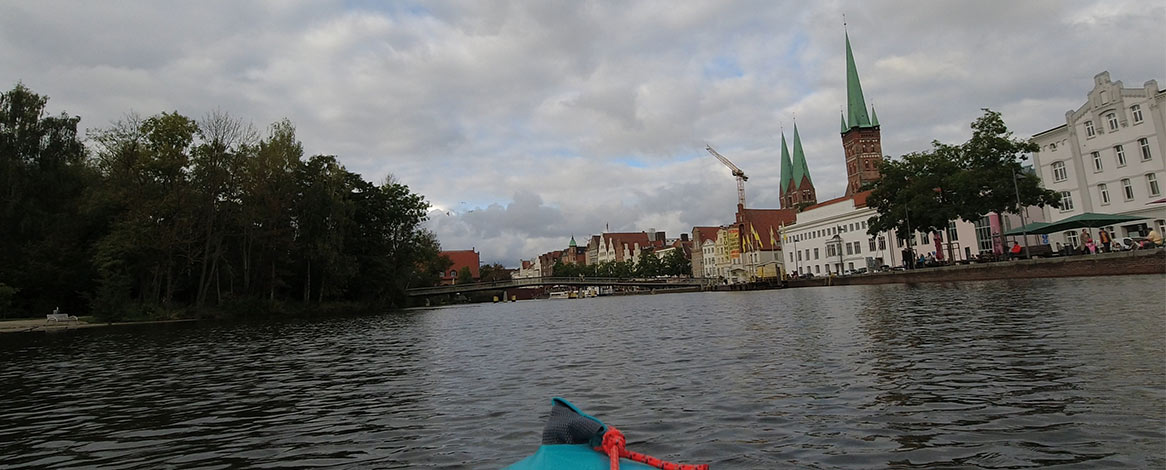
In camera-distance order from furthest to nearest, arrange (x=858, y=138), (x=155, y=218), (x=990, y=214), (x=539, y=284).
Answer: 1. (x=858, y=138)
2. (x=539, y=284)
3. (x=990, y=214)
4. (x=155, y=218)

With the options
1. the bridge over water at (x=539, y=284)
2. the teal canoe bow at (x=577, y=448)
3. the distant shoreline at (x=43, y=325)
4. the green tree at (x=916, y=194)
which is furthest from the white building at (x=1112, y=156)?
the distant shoreline at (x=43, y=325)

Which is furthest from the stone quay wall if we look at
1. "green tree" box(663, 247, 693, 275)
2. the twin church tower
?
"green tree" box(663, 247, 693, 275)

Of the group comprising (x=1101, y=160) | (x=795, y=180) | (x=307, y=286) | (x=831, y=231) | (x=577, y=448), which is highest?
(x=795, y=180)

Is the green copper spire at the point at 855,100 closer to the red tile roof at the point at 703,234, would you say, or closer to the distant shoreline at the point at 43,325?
the red tile roof at the point at 703,234

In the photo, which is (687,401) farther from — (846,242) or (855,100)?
(855,100)

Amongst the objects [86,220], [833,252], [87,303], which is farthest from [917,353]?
[833,252]

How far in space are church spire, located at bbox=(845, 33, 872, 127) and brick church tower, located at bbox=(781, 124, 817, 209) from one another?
26.0 metres

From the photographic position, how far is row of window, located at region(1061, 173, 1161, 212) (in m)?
50.1

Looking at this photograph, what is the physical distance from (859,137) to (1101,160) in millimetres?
84183

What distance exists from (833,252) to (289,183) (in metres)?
79.6

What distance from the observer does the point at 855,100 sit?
139m

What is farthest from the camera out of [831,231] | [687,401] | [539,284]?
A: [539,284]

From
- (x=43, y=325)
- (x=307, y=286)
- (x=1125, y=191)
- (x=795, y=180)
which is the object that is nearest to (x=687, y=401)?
(x=43, y=325)

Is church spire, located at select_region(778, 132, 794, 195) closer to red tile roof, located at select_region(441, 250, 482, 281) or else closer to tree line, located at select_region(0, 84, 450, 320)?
red tile roof, located at select_region(441, 250, 482, 281)
